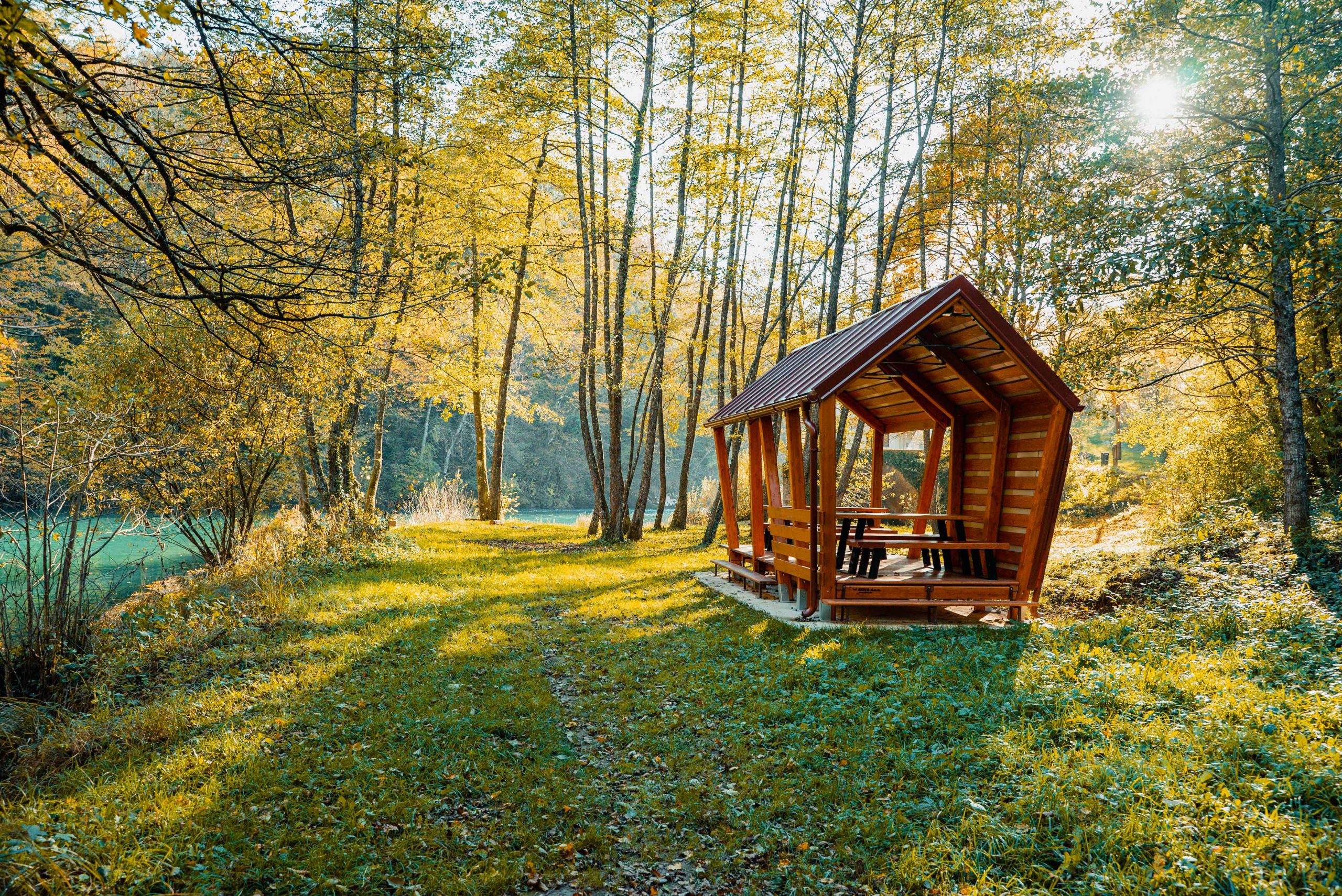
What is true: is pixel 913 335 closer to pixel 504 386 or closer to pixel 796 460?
pixel 796 460

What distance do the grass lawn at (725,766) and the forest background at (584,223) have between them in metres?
2.36

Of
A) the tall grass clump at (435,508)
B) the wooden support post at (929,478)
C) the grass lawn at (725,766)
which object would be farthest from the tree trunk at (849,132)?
the tall grass clump at (435,508)

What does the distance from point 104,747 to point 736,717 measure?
4.11 metres

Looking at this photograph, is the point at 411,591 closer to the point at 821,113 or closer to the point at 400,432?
the point at 821,113

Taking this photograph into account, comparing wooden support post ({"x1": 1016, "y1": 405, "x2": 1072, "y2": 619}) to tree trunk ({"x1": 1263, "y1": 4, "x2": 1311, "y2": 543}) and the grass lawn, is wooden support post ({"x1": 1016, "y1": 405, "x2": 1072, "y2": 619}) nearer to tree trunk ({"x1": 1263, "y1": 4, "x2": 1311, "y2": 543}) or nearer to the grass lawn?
the grass lawn

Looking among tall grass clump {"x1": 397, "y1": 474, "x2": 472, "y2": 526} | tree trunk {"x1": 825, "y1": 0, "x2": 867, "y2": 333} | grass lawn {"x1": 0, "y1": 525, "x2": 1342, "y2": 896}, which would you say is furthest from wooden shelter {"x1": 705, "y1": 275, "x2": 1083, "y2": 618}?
tall grass clump {"x1": 397, "y1": 474, "x2": 472, "y2": 526}

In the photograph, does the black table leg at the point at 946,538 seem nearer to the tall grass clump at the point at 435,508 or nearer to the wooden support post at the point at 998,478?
the wooden support post at the point at 998,478

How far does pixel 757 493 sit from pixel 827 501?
239 centimetres

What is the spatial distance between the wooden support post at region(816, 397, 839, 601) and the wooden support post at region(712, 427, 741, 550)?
2.91 meters

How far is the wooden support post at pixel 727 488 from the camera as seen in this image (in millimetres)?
10719

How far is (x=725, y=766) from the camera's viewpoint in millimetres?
4512

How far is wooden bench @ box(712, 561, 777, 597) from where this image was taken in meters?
Answer: 9.35

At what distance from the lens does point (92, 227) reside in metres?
5.23

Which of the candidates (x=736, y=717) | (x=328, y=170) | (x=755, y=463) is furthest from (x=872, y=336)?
(x=328, y=170)
